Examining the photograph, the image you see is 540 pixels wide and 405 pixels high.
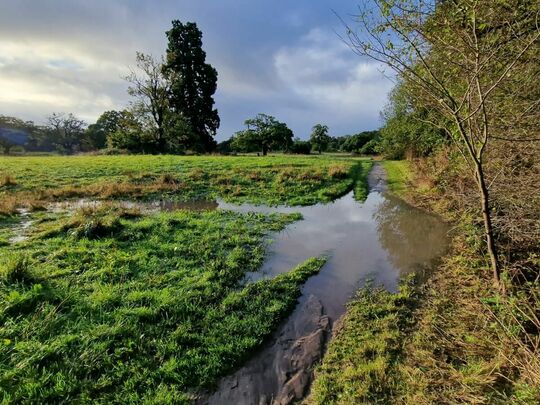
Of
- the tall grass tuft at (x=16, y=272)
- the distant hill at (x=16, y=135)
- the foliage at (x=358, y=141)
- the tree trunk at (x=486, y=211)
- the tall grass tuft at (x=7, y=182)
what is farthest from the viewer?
the distant hill at (x=16, y=135)

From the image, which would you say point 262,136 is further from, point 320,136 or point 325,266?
point 325,266

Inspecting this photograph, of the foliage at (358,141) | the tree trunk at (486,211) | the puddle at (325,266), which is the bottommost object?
the puddle at (325,266)

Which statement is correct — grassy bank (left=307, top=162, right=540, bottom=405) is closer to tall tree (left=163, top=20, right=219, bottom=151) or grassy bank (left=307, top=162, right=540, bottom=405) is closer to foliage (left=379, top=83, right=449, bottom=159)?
foliage (left=379, top=83, right=449, bottom=159)

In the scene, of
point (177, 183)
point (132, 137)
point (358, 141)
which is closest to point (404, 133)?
point (177, 183)

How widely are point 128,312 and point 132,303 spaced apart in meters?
0.34

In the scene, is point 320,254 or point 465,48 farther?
point 320,254

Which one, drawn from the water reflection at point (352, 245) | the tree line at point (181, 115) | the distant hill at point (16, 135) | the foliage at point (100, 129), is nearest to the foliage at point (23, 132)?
the distant hill at point (16, 135)

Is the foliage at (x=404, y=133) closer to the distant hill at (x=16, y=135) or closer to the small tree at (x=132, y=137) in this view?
the small tree at (x=132, y=137)

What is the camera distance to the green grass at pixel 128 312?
3.58 m

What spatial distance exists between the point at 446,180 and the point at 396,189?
645 centimetres

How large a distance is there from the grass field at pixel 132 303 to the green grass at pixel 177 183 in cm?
379

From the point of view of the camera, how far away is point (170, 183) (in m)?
16.3

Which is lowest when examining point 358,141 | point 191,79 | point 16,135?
point 16,135

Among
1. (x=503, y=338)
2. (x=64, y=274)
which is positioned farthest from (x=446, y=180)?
(x=64, y=274)
